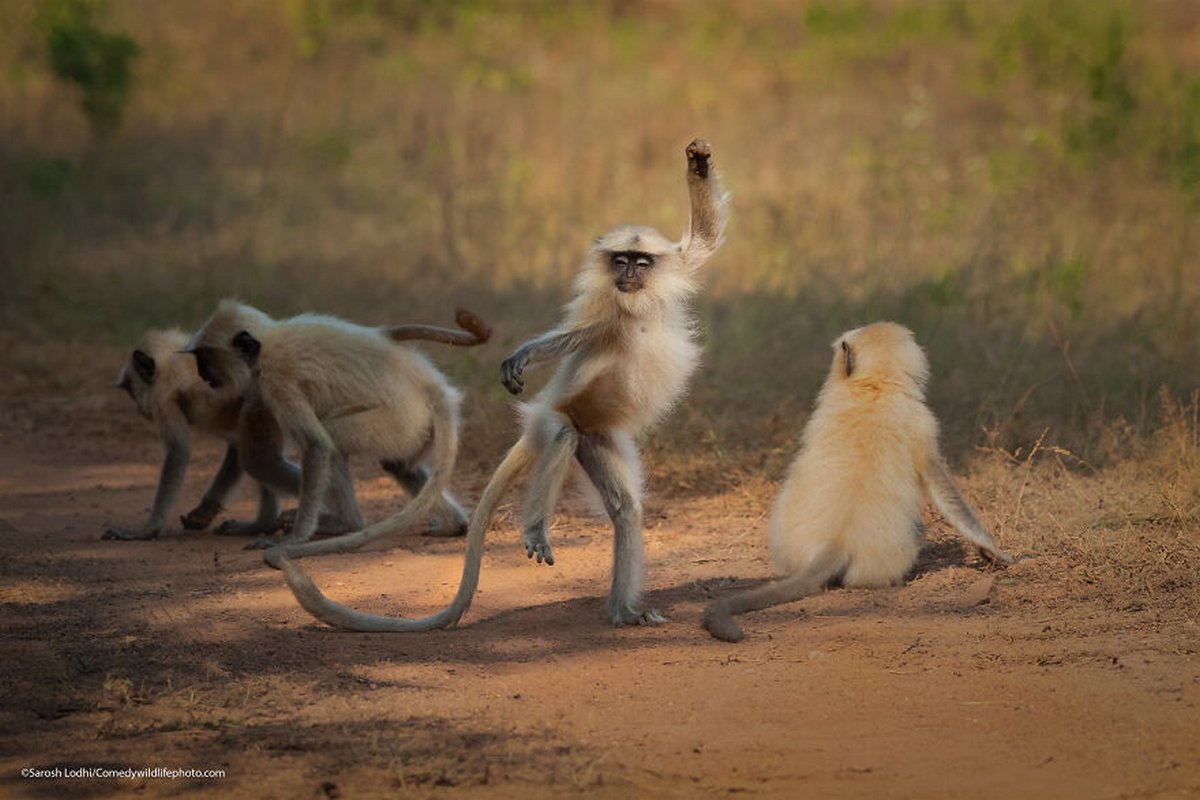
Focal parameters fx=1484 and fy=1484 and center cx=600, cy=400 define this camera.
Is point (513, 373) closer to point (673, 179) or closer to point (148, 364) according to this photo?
point (148, 364)

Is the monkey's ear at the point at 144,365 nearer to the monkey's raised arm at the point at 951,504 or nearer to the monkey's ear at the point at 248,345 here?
the monkey's ear at the point at 248,345

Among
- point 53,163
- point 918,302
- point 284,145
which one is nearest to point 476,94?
point 284,145

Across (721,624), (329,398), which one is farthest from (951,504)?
(329,398)

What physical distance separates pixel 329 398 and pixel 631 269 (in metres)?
2.19

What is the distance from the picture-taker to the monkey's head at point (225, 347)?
25.2 ft

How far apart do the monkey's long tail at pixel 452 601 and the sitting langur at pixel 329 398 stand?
1216 millimetres

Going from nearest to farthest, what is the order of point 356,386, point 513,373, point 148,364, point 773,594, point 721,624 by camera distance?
point 721,624
point 513,373
point 773,594
point 356,386
point 148,364

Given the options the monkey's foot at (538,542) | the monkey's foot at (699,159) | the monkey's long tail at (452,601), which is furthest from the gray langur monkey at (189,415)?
the monkey's foot at (699,159)

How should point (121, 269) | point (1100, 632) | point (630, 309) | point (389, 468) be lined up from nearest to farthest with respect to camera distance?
point (1100, 632)
point (630, 309)
point (389, 468)
point (121, 269)

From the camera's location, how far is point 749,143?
15430mm

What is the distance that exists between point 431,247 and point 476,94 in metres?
4.35

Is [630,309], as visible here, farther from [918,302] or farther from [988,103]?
[988,103]

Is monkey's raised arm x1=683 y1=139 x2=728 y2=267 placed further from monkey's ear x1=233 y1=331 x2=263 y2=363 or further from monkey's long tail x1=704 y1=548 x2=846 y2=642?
monkey's ear x1=233 y1=331 x2=263 y2=363

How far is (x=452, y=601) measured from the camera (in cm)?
613
